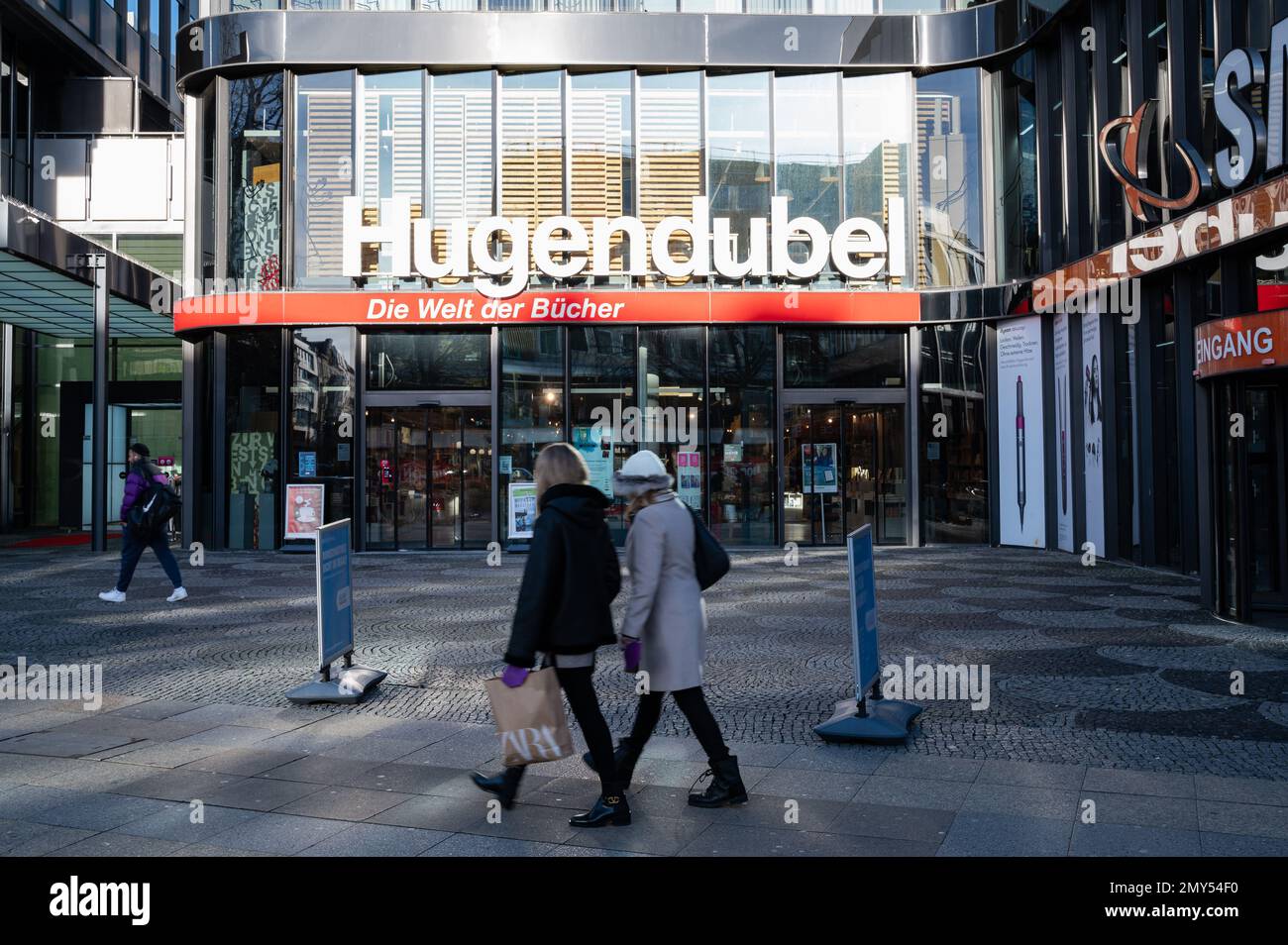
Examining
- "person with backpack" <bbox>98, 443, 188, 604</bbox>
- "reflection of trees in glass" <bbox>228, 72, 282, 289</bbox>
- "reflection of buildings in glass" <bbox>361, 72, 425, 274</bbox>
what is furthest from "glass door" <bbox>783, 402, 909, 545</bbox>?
"person with backpack" <bbox>98, 443, 188, 604</bbox>

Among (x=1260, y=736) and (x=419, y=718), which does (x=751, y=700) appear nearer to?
(x=419, y=718)

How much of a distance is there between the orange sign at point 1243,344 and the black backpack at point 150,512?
40.1 feet

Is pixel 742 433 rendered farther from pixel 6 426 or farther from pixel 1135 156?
pixel 6 426

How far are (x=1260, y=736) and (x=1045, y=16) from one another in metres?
16.7

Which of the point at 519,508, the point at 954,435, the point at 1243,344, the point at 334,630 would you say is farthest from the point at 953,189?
the point at 334,630

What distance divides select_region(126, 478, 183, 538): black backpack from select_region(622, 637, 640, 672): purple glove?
34.2ft

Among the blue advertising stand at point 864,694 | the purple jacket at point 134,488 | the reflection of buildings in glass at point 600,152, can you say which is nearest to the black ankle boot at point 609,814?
the blue advertising stand at point 864,694

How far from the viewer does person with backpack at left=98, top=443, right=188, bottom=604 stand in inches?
Answer: 538

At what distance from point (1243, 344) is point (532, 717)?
8.79m

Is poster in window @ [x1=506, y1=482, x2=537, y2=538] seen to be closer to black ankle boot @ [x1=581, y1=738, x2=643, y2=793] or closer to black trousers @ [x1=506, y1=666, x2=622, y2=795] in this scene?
black ankle boot @ [x1=581, y1=738, x2=643, y2=793]

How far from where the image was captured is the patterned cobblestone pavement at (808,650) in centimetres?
703

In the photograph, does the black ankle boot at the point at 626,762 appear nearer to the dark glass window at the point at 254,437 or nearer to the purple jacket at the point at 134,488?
the purple jacket at the point at 134,488
